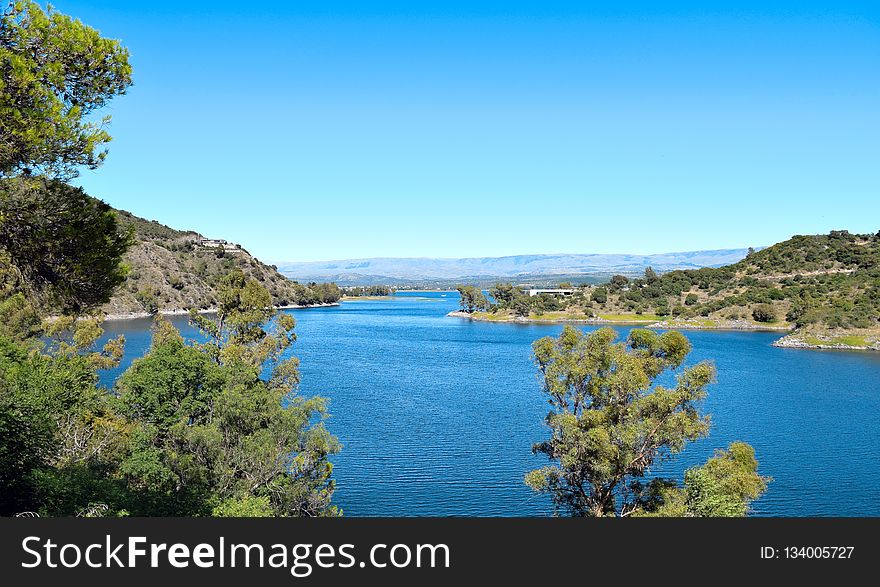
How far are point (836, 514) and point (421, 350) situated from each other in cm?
6779

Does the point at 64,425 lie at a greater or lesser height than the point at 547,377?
lesser

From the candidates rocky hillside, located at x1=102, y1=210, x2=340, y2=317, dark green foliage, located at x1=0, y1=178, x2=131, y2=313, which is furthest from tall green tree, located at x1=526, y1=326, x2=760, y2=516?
rocky hillside, located at x1=102, y1=210, x2=340, y2=317

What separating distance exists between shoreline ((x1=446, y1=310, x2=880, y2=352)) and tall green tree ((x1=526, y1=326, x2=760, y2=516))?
93.2 metres

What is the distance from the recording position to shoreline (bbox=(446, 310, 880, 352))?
10362cm

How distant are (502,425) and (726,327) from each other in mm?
107617

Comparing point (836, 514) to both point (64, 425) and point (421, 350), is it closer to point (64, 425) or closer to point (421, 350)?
point (64, 425)

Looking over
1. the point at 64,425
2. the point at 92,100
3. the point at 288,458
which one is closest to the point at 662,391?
the point at 288,458

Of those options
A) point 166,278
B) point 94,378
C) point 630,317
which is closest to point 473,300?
point 630,317

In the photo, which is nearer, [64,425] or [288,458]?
[288,458]

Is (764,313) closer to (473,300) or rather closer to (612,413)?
(473,300)

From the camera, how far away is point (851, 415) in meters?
52.3

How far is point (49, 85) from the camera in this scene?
1147 centimetres

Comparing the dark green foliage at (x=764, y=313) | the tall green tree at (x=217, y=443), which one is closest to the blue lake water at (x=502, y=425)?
the tall green tree at (x=217, y=443)

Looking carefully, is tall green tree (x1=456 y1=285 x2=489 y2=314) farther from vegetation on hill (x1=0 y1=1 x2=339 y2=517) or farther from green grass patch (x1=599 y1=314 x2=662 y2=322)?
vegetation on hill (x1=0 y1=1 x2=339 y2=517)
